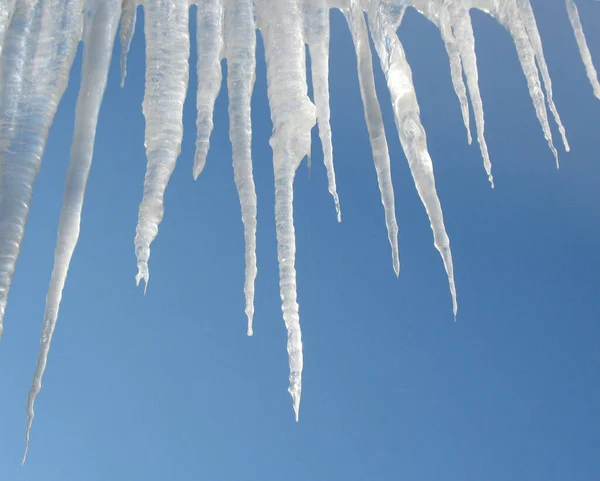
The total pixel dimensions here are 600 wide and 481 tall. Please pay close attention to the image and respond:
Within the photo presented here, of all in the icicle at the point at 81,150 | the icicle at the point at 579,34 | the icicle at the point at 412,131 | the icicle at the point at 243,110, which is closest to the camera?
the icicle at the point at 81,150

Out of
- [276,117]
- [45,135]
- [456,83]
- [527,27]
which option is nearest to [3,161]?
[45,135]

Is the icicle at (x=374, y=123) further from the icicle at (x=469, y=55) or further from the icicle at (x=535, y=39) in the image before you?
the icicle at (x=535, y=39)

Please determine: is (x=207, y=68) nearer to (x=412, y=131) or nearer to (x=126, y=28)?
(x=126, y=28)

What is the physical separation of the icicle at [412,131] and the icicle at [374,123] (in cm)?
6

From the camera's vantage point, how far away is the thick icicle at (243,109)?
1014 millimetres

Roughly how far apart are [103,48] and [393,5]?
564 mm

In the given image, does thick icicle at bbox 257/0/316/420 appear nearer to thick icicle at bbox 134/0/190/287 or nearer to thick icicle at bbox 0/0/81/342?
thick icicle at bbox 134/0/190/287

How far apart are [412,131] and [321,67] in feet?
0.69

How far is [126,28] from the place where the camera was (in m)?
1.19

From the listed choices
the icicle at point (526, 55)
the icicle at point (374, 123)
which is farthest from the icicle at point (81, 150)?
the icicle at point (526, 55)

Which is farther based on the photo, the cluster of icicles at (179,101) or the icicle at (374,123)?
the icicle at (374,123)

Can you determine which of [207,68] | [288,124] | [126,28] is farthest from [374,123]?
[126,28]

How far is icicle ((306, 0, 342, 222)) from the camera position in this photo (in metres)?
1.16

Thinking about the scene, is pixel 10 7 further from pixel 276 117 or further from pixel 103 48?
pixel 276 117
